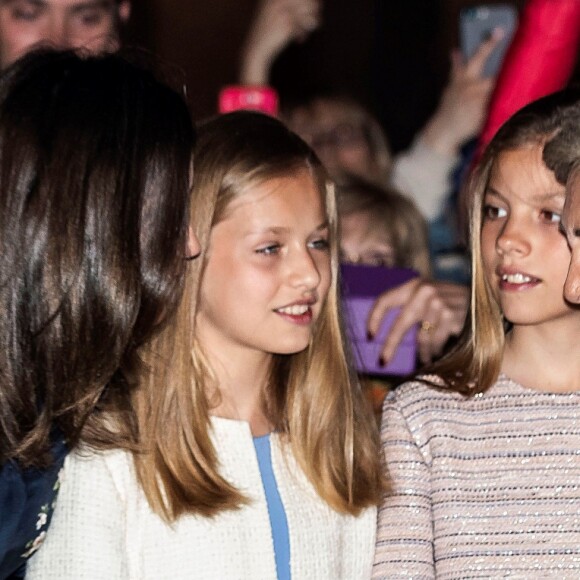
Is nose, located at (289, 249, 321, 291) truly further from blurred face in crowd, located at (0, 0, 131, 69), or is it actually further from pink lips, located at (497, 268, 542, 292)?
blurred face in crowd, located at (0, 0, 131, 69)

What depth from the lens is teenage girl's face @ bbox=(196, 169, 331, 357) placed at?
1940 mm

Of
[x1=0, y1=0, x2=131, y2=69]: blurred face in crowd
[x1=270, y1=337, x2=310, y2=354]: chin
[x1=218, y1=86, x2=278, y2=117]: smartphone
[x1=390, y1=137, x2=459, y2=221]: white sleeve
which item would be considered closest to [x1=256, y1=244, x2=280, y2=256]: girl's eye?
[x1=270, y1=337, x2=310, y2=354]: chin

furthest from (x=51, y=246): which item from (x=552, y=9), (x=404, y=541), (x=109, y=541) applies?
(x=552, y=9)

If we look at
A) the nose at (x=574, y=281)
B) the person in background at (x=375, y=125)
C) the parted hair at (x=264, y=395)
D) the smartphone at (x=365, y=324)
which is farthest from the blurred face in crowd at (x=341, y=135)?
the nose at (x=574, y=281)

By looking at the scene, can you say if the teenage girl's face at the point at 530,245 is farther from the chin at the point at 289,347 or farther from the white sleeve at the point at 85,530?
the white sleeve at the point at 85,530

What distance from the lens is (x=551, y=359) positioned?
76.3 inches

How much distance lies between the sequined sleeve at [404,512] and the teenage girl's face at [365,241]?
0.93m

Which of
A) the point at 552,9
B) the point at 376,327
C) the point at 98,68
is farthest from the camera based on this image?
the point at 552,9

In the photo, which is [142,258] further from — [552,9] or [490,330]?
[552,9]

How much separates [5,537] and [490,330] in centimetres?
72

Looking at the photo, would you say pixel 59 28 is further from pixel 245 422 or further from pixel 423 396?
pixel 423 396

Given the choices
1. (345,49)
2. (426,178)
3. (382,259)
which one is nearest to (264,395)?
(382,259)

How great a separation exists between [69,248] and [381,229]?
1313 millimetres

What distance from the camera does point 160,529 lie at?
6.05ft
